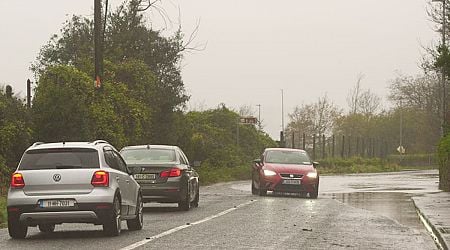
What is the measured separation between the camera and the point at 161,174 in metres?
21.7

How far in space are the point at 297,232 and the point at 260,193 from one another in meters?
15.1

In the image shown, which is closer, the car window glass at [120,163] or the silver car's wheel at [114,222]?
the silver car's wheel at [114,222]

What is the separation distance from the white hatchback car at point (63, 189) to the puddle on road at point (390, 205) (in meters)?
6.59

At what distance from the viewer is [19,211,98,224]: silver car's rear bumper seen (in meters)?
14.7

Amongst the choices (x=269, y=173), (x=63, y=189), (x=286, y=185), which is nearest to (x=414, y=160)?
(x=286, y=185)

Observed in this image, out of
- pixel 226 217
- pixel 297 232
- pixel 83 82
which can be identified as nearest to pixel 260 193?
pixel 83 82

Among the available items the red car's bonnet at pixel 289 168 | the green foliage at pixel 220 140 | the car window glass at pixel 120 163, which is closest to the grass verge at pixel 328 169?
the green foliage at pixel 220 140

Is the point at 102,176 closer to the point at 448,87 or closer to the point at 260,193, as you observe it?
the point at 260,193

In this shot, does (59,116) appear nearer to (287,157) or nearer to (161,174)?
(287,157)

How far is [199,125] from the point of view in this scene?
6681 centimetres

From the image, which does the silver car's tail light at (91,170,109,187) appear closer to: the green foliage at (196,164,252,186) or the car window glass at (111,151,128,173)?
the car window glass at (111,151,128,173)

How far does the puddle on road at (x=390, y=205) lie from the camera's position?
21067mm

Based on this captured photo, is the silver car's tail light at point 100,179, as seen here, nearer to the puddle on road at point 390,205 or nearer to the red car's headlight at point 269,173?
the puddle on road at point 390,205

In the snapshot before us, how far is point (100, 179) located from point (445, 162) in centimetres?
2101
